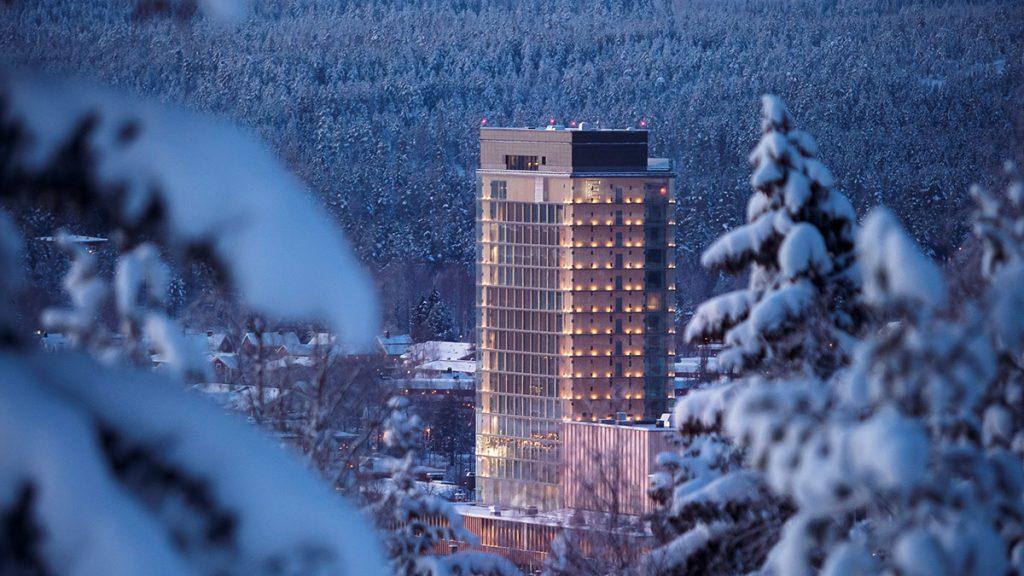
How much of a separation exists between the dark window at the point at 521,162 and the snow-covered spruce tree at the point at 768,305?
60.7 m

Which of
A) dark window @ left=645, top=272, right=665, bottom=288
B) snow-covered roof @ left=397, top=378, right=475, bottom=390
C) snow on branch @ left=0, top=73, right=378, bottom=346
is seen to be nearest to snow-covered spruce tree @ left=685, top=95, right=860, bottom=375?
snow on branch @ left=0, top=73, right=378, bottom=346

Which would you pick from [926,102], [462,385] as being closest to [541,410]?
[462,385]

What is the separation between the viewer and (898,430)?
4168 mm

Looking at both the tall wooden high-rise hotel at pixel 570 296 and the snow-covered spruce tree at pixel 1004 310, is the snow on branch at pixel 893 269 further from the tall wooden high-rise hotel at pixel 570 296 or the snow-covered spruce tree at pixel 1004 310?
the tall wooden high-rise hotel at pixel 570 296

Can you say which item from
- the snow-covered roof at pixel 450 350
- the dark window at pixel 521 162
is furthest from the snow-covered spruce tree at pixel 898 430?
the snow-covered roof at pixel 450 350

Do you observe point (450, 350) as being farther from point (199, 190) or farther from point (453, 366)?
point (199, 190)

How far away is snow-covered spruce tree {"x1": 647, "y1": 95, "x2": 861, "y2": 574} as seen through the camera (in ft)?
31.9

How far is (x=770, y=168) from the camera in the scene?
10398 millimetres

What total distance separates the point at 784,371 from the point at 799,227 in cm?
79

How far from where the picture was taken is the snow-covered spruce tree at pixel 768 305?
9.73m

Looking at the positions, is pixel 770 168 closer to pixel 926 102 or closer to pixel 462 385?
pixel 462 385

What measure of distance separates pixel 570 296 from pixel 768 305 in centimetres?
6153

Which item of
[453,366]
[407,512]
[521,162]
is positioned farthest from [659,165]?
[407,512]

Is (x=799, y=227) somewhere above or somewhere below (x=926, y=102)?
below
